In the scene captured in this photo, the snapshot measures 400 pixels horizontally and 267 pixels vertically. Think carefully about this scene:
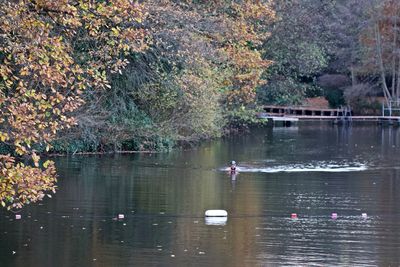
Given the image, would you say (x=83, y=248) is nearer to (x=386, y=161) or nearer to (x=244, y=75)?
(x=386, y=161)

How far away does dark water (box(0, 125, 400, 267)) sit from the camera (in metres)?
15.1

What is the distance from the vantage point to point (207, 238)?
1650 cm

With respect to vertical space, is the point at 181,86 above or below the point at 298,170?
above

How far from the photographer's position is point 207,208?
20000 mm

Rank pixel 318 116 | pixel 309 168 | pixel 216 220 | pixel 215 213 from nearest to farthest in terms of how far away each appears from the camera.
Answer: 1. pixel 216 220
2. pixel 215 213
3. pixel 309 168
4. pixel 318 116

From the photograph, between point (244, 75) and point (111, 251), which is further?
point (244, 75)

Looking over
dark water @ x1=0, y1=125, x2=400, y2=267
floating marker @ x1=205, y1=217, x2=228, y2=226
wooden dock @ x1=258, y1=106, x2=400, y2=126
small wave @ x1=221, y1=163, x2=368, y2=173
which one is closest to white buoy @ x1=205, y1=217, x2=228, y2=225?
floating marker @ x1=205, y1=217, x2=228, y2=226

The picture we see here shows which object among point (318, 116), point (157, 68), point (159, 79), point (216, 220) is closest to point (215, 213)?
point (216, 220)

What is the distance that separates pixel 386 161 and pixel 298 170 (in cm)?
455

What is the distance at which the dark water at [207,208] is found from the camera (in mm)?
15133

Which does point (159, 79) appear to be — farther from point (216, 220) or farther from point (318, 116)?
point (318, 116)

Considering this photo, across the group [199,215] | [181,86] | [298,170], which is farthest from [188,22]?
[199,215]

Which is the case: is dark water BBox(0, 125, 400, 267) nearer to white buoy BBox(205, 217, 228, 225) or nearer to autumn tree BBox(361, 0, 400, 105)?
white buoy BBox(205, 217, 228, 225)

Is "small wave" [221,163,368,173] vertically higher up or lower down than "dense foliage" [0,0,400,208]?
lower down
